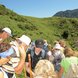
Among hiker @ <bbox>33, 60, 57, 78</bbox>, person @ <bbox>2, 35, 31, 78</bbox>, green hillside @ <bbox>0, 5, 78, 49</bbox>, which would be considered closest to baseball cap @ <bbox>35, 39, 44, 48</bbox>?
person @ <bbox>2, 35, 31, 78</bbox>

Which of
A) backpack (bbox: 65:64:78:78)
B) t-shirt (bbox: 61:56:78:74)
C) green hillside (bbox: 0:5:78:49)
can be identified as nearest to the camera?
backpack (bbox: 65:64:78:78)

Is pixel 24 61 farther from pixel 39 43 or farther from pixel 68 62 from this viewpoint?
pixel 39 43

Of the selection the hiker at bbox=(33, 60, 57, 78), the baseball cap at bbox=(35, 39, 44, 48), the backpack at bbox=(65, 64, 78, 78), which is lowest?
the backpack at bbox=(65, 64, 78, 78)

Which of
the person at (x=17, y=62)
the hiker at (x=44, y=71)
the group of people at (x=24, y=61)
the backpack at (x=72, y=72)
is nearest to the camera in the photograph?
the hiker at (x=44, y=71)

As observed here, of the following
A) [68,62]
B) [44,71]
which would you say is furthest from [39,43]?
[44,71]

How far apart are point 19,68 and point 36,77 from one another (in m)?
1.58

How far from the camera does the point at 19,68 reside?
730cm

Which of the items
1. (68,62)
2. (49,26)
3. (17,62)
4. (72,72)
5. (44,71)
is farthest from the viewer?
(49,26)

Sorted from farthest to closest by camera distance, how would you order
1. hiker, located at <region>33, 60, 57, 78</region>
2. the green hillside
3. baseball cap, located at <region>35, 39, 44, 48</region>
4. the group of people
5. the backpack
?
the green hillside
baseball cap, located at <region>35, 39, 44, 48</region>
the backpack
the group of people
hiker, located at <region>33, 60, 57, 78</region>

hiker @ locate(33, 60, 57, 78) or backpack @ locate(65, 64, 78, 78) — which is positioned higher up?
hiker @ locate(33, 60, 57, 78)

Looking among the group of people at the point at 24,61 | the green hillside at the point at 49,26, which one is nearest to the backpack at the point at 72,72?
the group of people at the point at 24,61

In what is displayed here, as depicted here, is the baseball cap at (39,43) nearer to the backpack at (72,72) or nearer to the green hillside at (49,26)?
the backpack at (72,72)

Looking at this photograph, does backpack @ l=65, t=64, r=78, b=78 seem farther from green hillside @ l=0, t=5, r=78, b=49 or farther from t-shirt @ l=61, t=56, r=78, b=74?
green hillside @ l=0, t=5, r=78, b=49

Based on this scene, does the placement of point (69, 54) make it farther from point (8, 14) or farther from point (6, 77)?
point (8, 14)
